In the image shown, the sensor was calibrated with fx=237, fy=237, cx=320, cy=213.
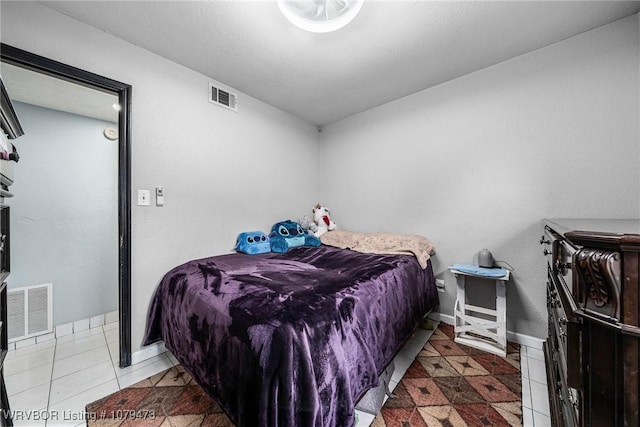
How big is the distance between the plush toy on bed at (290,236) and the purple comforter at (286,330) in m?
0.60

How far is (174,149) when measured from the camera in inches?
78.5

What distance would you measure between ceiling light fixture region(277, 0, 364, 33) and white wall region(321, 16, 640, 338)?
1477 mm

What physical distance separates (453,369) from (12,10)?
3574mm

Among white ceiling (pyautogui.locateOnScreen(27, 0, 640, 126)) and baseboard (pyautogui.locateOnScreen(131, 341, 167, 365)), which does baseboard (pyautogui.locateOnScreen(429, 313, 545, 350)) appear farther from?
baseboard (pyautogui.locateOnScreen(131, 341, 167, 365))

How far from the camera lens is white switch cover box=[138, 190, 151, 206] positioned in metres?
1.80

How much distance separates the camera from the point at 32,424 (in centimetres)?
125

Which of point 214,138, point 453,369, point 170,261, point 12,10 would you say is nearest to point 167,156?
point 214,138

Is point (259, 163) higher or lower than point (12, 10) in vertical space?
lower

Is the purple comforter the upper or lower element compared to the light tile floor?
upper

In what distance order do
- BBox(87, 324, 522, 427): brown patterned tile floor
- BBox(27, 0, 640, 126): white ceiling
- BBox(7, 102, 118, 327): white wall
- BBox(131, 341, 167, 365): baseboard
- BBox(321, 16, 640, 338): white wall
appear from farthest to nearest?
BBox(7, 102, 118, 327): white wall < BBox(131, 341, 167, 365): baseboard < BBox(321, 16, 640, 338): white wall < BBox(27, 0, 640, 126): white ceiling < BBox(87, 324, 522, 427): brown patterned tile floor

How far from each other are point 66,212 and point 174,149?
4.62ft

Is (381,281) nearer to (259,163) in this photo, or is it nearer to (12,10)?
(259,163)

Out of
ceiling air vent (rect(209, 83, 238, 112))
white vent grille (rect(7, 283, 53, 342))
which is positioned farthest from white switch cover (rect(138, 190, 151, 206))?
white vent grille (rect(7, 283, 53, 342))

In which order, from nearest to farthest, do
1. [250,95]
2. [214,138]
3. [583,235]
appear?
[583,235]
[214,138]
[250,95]
